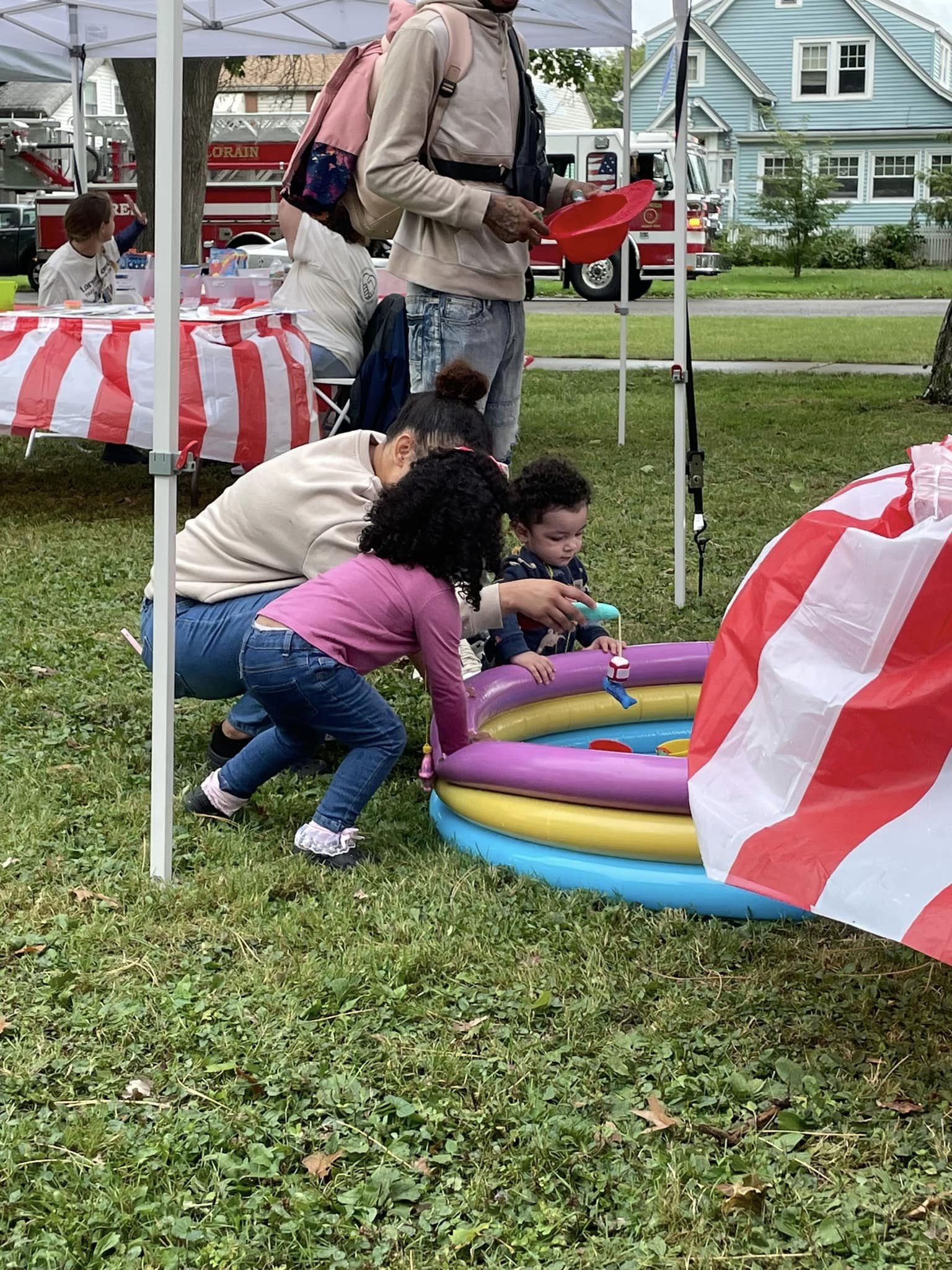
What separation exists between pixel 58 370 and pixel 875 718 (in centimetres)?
526

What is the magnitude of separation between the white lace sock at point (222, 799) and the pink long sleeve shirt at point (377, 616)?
494mm

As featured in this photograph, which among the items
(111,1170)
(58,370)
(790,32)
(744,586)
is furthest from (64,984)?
(790,32)

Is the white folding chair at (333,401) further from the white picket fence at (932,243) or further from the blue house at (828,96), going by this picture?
the blue house at (828,96)

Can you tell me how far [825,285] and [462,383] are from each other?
26.3 meters

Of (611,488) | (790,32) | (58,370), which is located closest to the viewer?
(58,370)

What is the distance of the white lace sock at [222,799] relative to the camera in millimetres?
3514

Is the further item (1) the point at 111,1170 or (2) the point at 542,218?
(2) the point at 542,218

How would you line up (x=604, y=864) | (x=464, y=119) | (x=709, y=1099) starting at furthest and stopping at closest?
(x=464, y=119) → (x=604, y=864) → (x=709, y=1099)

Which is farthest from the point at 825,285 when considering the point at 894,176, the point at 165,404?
the point at 165,404

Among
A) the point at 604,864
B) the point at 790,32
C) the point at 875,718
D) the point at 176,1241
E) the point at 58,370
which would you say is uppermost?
the point at 790,32

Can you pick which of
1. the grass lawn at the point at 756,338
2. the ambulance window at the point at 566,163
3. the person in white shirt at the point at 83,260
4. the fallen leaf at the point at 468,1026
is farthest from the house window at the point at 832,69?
the fallen leaf at the point at 468,1026

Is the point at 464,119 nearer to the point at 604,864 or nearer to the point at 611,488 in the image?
the point at 604,864

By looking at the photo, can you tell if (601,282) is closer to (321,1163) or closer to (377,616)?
(377,616)

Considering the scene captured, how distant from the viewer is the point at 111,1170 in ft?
7.22
